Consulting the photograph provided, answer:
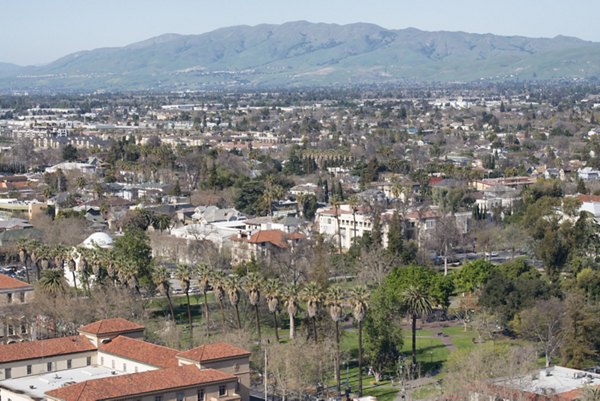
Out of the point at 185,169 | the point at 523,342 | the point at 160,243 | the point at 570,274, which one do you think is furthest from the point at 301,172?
the point at 523,342

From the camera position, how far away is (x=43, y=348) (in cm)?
4738

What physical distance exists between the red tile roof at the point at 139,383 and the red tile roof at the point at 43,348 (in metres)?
6.02

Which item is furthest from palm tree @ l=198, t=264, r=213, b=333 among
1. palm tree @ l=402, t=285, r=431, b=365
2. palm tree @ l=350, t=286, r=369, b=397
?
palm tree @ l=350, t=286, r=369, b=397

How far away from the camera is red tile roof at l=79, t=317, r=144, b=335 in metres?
49.0

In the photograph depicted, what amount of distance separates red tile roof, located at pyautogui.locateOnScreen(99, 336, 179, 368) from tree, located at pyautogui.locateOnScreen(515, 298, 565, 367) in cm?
1615

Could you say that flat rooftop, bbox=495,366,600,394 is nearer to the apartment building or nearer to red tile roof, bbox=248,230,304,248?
the apartment building

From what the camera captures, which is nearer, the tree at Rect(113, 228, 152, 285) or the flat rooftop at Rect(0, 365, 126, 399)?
the flat rooftop at Rect(0, 365, 126, 399)

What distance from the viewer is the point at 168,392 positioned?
136 ft

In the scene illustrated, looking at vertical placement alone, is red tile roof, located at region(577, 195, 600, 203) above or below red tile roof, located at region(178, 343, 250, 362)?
below

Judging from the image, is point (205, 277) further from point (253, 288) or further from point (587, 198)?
point (587, 198)

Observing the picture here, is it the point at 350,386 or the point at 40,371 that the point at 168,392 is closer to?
the point at 40,371

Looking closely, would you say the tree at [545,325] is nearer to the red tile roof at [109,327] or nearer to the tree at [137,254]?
the red tile roof at [109,327]

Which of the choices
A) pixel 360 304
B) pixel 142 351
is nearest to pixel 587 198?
pixel 360 304

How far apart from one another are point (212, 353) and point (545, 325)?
676 inches
